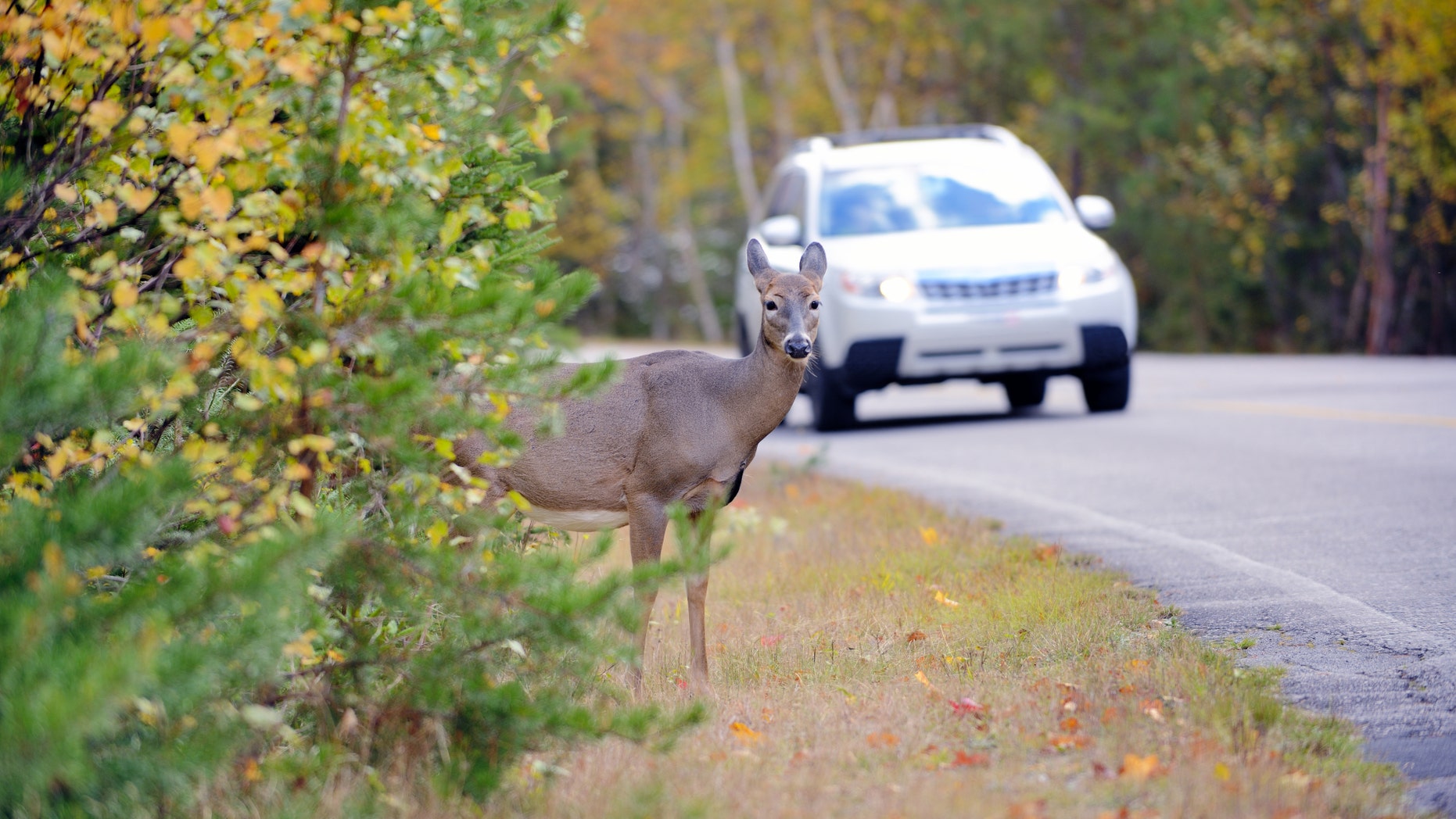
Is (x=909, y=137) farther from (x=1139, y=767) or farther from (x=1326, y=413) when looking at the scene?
(x=1139, y=767)

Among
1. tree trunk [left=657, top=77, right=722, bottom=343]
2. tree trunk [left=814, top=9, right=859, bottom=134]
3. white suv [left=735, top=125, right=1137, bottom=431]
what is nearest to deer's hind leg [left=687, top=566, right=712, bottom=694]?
white suv [left=735, top=125, right=1137, bottom=431]

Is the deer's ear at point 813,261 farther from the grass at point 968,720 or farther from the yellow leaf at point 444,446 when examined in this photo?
the yellow leaf at point 444,446

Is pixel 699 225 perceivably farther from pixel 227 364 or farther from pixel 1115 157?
pixel 227 364

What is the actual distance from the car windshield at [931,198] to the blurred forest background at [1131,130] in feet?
8.95

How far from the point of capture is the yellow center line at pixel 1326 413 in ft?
43.9

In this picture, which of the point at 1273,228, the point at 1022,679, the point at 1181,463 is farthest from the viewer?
the point at 1273,228

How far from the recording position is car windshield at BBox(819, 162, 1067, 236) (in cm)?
1563

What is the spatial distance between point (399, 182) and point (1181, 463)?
8362mm

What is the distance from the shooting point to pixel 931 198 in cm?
1584

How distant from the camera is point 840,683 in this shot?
236 inches

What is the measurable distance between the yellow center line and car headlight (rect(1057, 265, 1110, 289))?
1825mm

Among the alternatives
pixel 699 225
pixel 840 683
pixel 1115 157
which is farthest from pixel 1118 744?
pixel 699 225

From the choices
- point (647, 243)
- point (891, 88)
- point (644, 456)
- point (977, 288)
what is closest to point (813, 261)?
point (644, 456)

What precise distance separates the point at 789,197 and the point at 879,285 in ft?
9.01
